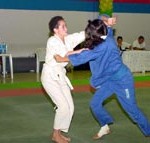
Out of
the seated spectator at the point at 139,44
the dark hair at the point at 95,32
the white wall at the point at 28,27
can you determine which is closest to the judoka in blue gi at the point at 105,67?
the dark hair at the point at 95,32

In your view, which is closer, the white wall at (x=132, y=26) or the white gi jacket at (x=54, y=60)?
the white gi jacket at (x=54, y=60)

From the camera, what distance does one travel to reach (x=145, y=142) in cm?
469

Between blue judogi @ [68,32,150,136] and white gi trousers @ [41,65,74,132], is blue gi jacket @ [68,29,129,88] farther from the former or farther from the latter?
white gi trousers @ [41,65,74,132]

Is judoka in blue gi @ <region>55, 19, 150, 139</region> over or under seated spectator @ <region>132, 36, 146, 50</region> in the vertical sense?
over

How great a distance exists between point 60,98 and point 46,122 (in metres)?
1.47

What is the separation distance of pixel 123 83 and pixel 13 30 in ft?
31.0

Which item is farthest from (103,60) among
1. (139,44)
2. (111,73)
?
(139,44)

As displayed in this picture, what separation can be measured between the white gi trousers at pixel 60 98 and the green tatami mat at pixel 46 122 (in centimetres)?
38

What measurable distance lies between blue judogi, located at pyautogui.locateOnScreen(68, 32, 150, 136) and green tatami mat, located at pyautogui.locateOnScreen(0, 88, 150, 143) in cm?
57

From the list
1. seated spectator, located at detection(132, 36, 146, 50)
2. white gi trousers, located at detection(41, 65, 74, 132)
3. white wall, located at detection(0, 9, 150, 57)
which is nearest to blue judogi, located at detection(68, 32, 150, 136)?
white gi trousers, located at detection(41, 65, 74, 132)

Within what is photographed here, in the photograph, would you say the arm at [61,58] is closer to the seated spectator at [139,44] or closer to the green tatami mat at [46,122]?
the green tatami mat at [46,122]

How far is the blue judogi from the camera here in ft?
14.0

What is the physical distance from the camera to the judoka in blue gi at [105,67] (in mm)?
4246

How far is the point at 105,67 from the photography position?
14.3ft
